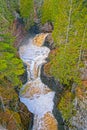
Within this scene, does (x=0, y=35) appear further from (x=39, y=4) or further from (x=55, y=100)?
(x=39, y=4)

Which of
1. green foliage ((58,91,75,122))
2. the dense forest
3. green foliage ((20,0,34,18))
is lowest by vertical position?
green foliage ((58,91,75,122))

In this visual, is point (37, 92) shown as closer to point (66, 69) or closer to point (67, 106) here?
point (67, 106)

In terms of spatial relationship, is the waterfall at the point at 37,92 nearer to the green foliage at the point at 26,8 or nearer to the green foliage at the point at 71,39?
the green foliage at the point at 71,39

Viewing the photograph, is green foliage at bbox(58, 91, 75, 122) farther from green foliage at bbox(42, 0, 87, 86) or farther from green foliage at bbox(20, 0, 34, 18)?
green foliage at bbox(20, 0, 34, 18)

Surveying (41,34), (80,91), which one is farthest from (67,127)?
(41,34)

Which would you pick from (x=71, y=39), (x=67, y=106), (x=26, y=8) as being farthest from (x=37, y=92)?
(x=26, y=8)

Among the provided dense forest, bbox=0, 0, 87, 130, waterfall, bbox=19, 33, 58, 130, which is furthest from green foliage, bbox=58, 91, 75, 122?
waterfall, bbox=19, 33, 58, 130
